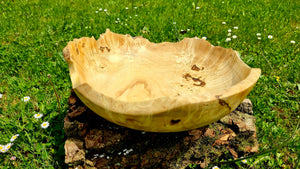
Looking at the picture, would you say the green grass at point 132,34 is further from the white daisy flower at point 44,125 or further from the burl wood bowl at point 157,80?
the burl wood bowl at point 157,80

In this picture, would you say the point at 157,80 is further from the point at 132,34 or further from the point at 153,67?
the point at 132,34

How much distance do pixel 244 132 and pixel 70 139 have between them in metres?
1.49

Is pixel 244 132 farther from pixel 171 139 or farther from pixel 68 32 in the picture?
pixel 68 32

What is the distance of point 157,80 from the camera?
206 centimetres

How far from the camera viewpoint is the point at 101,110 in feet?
4.79

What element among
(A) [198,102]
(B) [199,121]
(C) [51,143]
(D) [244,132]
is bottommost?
(C) [51,143]

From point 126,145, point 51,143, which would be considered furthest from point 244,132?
point 51,143

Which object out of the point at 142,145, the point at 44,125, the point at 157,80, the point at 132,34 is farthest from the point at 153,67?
the point at 132,34

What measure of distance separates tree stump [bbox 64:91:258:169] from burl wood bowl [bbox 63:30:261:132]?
15.3 inches

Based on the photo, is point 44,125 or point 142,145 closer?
point 142,145

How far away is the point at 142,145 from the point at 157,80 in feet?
1.82

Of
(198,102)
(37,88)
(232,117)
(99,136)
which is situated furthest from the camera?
(37,88)

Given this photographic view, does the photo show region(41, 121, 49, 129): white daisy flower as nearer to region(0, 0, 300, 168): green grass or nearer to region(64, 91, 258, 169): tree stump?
region(0, 0, 300, 168): green grass

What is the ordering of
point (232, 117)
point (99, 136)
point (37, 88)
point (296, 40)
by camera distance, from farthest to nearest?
point (296, 40)
point (37, 88)
point (232, 117)
point (99, 136)
